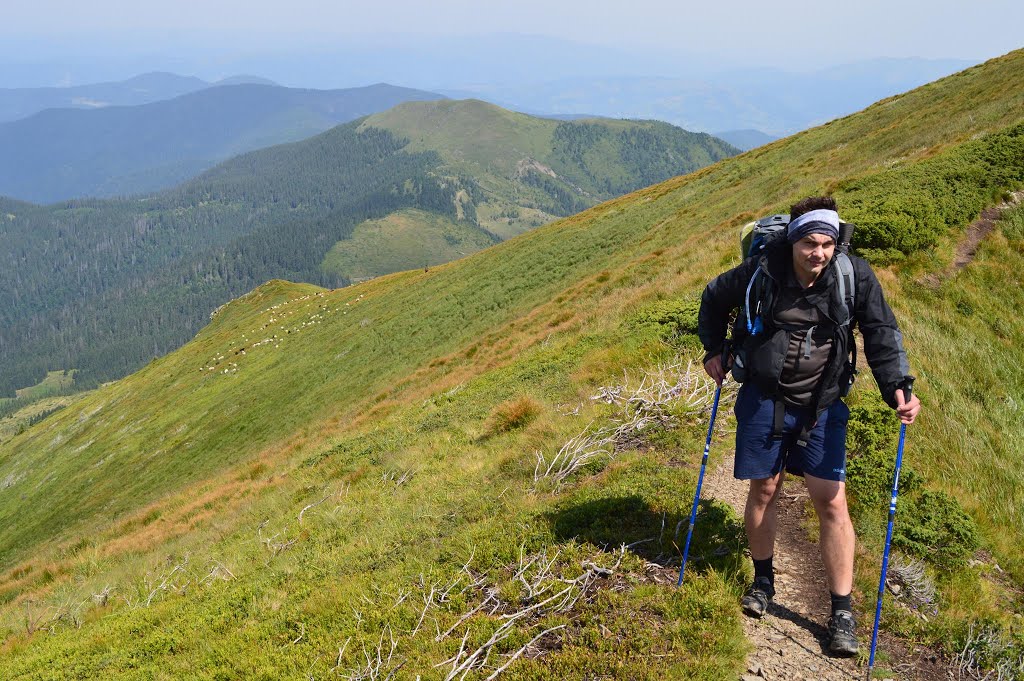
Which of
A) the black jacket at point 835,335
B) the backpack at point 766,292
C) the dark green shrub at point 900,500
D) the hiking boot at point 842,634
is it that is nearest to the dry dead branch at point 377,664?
the hiking boot at point 842,634

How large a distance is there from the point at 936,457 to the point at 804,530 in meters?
2.51

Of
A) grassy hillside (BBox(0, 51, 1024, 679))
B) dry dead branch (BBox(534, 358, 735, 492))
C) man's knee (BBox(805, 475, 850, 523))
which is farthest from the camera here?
dry dead branch (BBox(534, 358, 735, 492))

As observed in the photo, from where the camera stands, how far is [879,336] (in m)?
5.02

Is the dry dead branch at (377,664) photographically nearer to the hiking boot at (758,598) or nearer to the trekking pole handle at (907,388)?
the hiking boot at (758,598)

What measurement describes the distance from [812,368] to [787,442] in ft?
2.59

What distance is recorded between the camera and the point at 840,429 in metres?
5.19

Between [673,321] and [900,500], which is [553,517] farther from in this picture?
[673,321]

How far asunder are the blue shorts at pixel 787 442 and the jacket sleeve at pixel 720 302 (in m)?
0.63

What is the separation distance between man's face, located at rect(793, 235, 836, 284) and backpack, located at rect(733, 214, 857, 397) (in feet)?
0.58

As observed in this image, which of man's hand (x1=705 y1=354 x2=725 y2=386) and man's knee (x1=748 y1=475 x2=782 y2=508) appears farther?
man's hand (x1=705 y1=354 x2=725 y2=386)

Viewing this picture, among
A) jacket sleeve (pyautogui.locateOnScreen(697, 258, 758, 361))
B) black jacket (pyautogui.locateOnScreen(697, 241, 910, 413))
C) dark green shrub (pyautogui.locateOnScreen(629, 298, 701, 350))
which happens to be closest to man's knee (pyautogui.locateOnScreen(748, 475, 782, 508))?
black jacket (pyautogui.locateOnScreen(697, 241, 910, 413))

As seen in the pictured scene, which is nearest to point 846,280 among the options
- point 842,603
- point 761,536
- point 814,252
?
point 814,252

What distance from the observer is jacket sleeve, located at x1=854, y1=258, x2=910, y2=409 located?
4.95 m

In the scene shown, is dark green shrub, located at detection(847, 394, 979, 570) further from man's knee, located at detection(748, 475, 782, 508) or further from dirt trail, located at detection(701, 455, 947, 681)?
man's knee, located at detection(748, 475, 782, 508)
